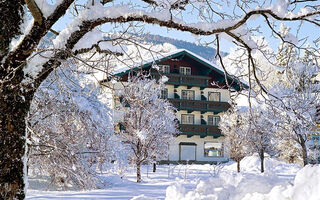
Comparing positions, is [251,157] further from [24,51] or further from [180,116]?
[24,51]

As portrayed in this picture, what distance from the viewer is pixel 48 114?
35.5ft

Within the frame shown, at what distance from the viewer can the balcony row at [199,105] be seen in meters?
37.4

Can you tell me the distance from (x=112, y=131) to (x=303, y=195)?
508 inches

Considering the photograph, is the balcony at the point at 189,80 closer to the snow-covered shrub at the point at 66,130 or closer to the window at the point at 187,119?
the window at the point at 187,119

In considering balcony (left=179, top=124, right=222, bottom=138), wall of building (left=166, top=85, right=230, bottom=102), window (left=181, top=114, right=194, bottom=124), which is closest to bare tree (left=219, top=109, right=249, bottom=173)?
balcony (left=179, top=124, right=222, bottom=138)

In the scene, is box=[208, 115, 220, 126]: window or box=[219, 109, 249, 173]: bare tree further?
box=[208, 115, 220, 126]: window

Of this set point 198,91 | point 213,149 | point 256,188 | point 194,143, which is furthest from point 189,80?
point 256,188

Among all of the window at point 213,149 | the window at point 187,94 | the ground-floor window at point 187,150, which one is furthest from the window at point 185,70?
the window at point 213,149

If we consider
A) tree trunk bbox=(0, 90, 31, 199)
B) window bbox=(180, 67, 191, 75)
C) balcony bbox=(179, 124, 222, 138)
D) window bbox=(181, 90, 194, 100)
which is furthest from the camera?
window bbox=(181, 90, 194, 100)

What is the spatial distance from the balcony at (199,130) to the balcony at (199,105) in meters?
1.71

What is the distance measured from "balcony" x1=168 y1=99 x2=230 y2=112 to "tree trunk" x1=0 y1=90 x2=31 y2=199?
107ft

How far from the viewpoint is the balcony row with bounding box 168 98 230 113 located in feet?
123

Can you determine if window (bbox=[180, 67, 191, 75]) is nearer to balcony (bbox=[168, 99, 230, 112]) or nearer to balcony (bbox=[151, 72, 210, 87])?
balcony (bbox=[151, 72, 210, 87])

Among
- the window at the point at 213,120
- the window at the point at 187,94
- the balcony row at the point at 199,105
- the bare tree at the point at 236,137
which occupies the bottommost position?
the bare tree at the point at 236,137
